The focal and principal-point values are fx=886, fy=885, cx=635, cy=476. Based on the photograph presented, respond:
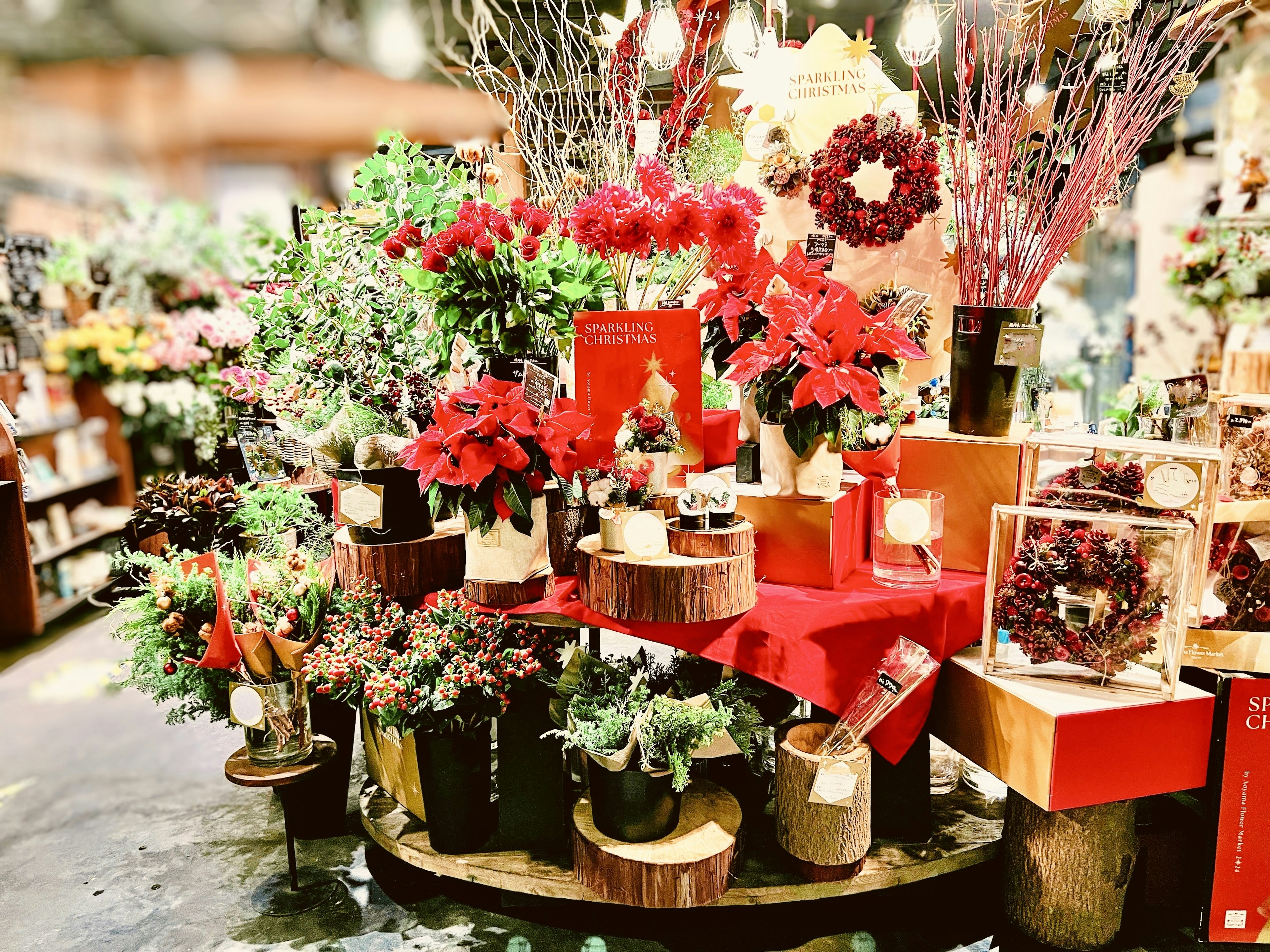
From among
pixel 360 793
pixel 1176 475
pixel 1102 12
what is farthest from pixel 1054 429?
pixel 360 793

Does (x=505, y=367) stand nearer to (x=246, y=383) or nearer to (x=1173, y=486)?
(x=246, y=383)

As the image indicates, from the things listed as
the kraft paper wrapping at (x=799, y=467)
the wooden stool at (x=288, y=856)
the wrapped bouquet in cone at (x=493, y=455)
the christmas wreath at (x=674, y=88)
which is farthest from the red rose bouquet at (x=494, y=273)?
the wooden stool at (x=288, y=856)

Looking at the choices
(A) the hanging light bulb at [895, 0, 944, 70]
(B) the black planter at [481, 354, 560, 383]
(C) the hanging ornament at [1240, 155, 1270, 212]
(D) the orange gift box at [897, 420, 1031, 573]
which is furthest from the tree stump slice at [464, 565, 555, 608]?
(C) the hanging ornament at [1240, 155, 1270, 212]

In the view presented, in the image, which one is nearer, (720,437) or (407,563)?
(407,563)

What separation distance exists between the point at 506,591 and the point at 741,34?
171 centimetres

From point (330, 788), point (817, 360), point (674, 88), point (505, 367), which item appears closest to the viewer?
point (817, 360)

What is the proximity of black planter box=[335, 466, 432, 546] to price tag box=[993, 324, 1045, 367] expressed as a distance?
1329mm

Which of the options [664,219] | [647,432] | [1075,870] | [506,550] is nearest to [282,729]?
[506,550]

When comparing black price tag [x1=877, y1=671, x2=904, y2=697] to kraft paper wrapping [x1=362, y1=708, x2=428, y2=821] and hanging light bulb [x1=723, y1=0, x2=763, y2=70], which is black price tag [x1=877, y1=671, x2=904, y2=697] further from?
hanging light bulb [x1=723, y1=0, x2=763, y2=70]

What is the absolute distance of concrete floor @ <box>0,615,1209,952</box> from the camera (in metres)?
2.00

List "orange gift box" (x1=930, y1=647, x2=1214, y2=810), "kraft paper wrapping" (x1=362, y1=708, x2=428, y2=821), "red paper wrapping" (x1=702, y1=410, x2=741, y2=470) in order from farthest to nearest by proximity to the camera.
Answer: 1. "red paper wrapping" (x1=702, y1=410, x2=741, y2=470)
2. "kraft paper wrapping" (x1=362, y1=708, x2=428, y2=821)
3. "orange gift box" (x1=930, y1=647, x2=1214, y2=810)

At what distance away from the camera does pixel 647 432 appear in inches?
72.0

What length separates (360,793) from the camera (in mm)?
2393

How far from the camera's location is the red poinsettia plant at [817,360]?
180 cm
